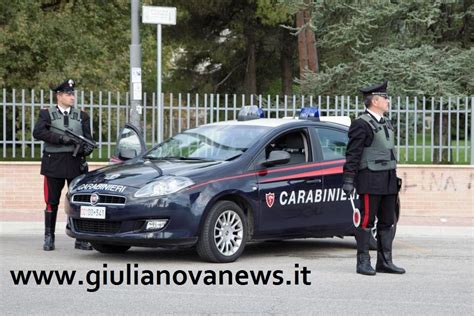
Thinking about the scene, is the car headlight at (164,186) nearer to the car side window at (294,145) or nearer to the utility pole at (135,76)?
the car side window at (294,145)

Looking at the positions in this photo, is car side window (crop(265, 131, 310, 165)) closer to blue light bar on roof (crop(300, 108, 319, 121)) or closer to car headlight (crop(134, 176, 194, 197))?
blue light bar on roof (crop(300, 108, 319, 121))

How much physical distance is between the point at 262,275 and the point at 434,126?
8.58 meters

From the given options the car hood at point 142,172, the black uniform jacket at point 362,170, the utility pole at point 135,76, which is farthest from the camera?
the utility pole at point 135,76

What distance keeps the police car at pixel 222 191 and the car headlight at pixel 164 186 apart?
0.03ft

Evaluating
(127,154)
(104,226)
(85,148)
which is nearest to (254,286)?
(104,226)

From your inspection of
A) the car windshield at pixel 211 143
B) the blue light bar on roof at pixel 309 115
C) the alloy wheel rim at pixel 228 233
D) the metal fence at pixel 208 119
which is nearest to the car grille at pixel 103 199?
the alloy wheel rim at pixel 228 233

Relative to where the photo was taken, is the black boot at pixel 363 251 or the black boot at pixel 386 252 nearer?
the black boot at pixel 363 251

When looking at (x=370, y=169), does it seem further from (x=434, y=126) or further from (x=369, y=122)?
(x=434, y=126)


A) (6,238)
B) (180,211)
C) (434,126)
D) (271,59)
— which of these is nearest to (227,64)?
(271,59)

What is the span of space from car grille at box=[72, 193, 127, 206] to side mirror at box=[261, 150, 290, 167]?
1.69 meters

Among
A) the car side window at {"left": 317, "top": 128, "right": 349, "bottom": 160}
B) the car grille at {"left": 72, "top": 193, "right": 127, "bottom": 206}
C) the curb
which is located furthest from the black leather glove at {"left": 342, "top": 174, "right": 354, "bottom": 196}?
the curb

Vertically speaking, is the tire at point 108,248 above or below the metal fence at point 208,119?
below

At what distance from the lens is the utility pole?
1628cm

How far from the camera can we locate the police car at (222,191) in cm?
1012
